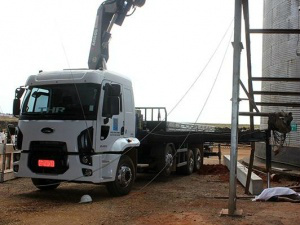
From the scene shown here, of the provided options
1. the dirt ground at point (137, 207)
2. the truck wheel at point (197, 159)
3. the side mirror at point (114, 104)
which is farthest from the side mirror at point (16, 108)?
the truck wheel at point (197, 159)

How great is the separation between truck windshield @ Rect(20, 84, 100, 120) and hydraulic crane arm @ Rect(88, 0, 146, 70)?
3000 millimetres

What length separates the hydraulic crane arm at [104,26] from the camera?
11266mm

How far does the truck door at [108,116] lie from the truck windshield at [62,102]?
152 mm

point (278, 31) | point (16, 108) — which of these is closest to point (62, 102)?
point (16, 108)

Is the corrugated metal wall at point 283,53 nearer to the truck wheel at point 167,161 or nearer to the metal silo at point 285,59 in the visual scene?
the metal silo at point 285,59

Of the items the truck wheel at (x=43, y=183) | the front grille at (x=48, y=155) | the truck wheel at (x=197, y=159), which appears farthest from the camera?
the truck wheel at (x=197, y=159)

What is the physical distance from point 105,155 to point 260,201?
336 centimetres

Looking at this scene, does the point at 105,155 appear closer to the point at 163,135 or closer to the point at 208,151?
the point at 163,135

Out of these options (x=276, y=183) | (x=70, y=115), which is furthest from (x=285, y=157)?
(x=70, y=115)

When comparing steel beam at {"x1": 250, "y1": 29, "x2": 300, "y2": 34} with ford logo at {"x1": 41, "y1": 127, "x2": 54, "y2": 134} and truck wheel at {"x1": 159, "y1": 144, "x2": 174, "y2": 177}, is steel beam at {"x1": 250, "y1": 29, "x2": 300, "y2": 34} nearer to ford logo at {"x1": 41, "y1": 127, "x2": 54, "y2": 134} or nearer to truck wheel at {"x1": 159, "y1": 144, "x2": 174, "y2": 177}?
ford logo at {"x1": 41, "y1": 127, "x2": 54, "y2": 134}

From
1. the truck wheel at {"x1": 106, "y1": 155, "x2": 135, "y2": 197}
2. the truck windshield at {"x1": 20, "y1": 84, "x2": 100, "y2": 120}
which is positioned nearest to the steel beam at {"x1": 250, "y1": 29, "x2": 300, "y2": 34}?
the truck windshield at {"x1": 20, "y1": 84, "x2": 100, "y2": 120}

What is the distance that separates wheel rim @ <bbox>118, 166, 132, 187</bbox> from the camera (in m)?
8.47

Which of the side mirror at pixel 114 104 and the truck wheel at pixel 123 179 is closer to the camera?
the side mirror at pixel 114 104

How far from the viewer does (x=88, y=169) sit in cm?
766
